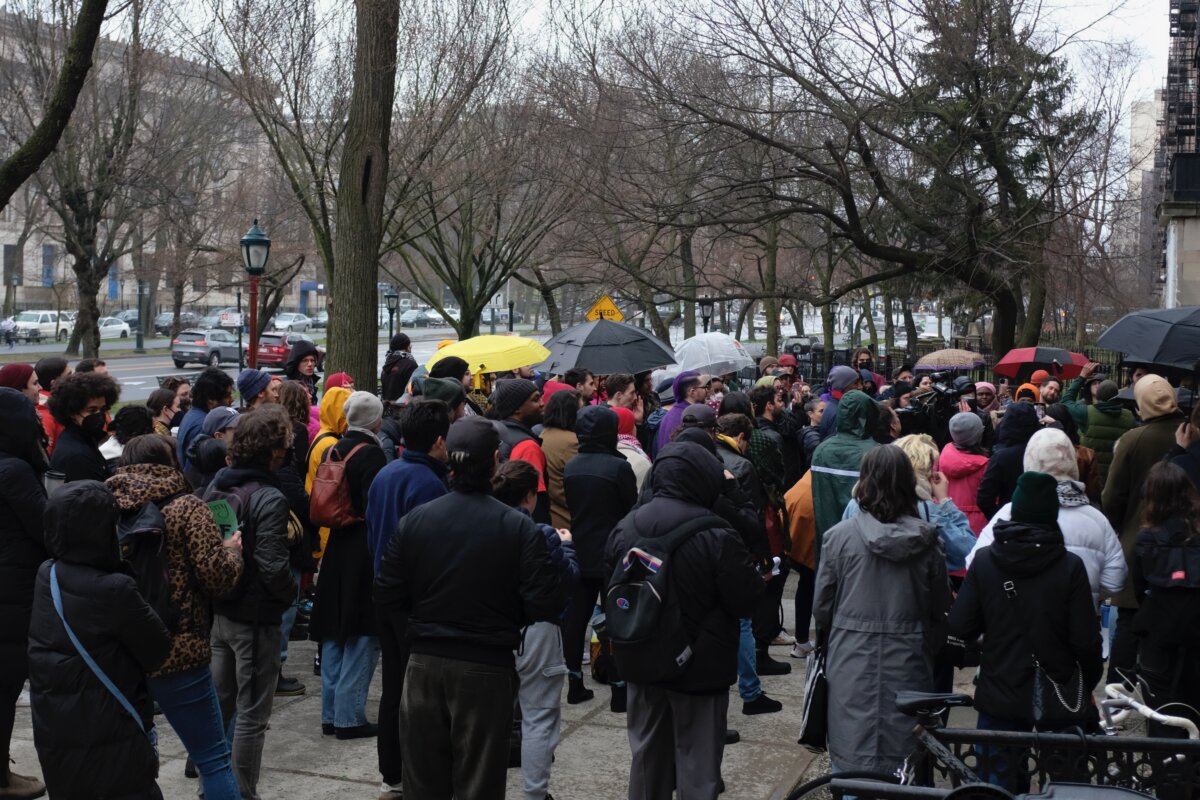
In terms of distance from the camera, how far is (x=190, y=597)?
4906 mm

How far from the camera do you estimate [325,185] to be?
1981 cm

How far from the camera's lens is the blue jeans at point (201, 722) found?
191 inches

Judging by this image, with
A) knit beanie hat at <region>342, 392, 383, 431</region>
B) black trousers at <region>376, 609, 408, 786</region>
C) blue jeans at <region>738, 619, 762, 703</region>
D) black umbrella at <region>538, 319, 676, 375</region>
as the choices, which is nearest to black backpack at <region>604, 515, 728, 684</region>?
black trousers at <region>376, 609, 408, 786</region>

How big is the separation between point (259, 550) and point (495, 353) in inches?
216

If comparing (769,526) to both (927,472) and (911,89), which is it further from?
(911,89)

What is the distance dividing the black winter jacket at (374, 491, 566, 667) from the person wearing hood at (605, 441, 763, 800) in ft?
1.37

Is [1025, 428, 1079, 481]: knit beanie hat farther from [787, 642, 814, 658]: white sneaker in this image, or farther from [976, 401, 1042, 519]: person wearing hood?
[787, 642, 814, 658]: white sneaker

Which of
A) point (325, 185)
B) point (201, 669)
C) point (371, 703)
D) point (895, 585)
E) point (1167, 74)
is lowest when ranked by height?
point (371, 703)

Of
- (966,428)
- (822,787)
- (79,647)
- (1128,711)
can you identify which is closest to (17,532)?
(79,647)

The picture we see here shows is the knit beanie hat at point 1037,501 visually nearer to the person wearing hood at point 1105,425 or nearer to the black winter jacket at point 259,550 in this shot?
the black winter jacket at point 259,550

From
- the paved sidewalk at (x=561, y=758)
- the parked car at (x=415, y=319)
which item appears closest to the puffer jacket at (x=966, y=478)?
the paved sidewalk at (x=561, y=758)

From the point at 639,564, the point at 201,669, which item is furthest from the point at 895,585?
the point at 201,669

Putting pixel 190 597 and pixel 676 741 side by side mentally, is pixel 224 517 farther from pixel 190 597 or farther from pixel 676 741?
pixel 676 741

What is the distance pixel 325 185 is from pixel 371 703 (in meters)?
13.8
